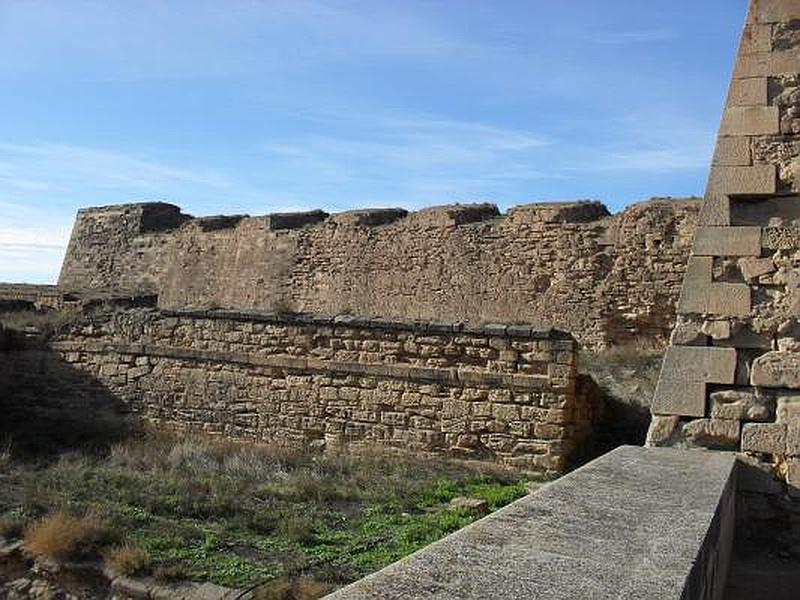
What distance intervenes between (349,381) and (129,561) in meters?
5.28

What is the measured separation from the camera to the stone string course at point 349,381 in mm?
9711

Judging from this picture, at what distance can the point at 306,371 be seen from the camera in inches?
442

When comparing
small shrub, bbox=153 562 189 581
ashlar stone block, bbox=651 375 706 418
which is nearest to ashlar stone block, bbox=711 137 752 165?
ashlar stone block, bbox=651 375 706 418

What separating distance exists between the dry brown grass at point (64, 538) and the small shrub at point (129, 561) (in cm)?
36

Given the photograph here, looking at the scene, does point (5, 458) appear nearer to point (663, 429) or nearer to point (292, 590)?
point (292, 590)

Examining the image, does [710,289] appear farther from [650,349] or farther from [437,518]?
[650,349]

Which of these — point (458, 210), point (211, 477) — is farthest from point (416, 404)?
point (458, 210)

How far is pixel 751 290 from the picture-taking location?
4.80 meters

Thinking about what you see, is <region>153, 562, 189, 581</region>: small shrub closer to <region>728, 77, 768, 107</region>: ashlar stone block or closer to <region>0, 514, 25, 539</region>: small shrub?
<region>0, 514, 25, 539</region>: small shrub

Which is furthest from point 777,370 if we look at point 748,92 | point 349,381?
point 349,381

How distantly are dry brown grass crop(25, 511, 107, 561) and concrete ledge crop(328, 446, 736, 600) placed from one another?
14.0 feet

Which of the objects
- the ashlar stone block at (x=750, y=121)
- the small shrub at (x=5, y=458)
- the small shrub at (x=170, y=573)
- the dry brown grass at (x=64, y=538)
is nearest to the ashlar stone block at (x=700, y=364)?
the ashlar stone block at (x=750, y=121)

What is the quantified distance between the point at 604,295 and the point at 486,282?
2.76 meters

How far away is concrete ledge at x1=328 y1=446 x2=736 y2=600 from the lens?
2.00 metres
